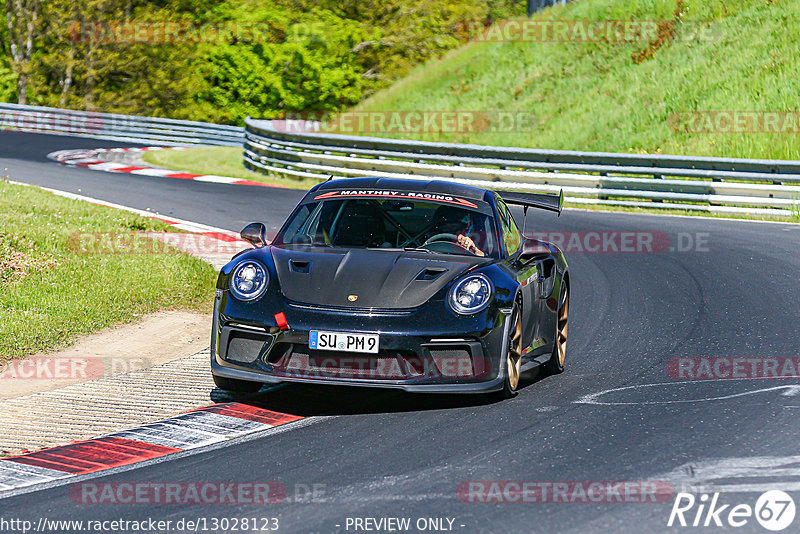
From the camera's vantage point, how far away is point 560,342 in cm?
830

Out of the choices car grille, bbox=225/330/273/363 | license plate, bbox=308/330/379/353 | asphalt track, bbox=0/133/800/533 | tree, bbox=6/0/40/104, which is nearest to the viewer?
asphalt track, bbox=0/133/800/533

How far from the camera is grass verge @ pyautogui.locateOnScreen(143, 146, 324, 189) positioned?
79.5 feet

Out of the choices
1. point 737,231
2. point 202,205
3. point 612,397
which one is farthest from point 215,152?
point 612,397

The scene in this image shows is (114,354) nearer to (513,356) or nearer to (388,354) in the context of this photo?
(388,354)

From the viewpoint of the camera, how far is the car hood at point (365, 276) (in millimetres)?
6664

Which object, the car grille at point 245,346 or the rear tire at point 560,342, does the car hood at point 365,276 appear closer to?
the car grille at point 245,346

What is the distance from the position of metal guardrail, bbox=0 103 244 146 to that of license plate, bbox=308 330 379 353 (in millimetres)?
30174

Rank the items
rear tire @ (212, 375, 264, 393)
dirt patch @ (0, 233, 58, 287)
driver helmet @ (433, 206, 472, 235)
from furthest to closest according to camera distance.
→ dirt patch @ (0, 233, 58, 287) → driver helmet @ (433, 206, 472, 235) → rear tire @ (212, 375, 264, 393)

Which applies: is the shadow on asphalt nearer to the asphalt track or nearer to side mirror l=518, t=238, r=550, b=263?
the asphalt track

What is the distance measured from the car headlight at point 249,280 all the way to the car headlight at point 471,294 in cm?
117

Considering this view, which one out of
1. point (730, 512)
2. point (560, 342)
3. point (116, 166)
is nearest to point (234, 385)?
point (560, 342)

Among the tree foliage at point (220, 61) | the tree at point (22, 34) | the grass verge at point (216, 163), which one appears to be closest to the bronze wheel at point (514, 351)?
the grass verge at point (216, 163)

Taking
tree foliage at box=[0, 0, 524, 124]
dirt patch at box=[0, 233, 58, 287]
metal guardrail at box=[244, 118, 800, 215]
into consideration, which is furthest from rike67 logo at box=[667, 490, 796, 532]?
tree foliage at box=[0, 0, 524, 124]

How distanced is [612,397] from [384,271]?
164 cm
